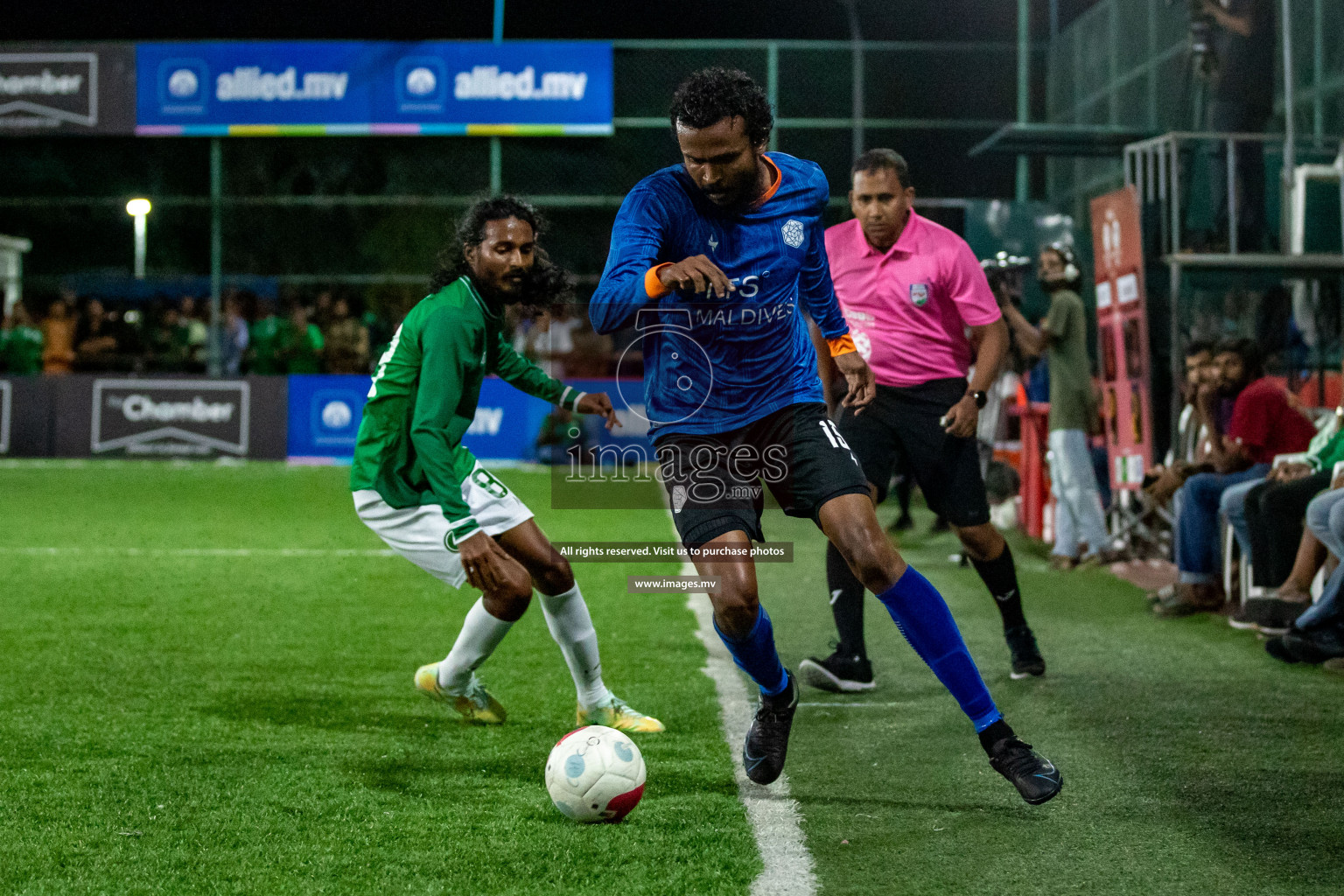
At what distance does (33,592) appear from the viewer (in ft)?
26.9

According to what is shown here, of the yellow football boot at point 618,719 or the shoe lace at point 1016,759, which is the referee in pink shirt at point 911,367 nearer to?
the yellow football boot at point 618,719

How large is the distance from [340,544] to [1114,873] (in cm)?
808

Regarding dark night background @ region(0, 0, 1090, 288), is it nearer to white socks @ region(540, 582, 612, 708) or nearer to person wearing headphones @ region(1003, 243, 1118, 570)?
person wearing headphones @ region(1003, 243, 1118, 570)

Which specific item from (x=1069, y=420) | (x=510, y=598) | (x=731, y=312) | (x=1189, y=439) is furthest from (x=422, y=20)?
(x=731, y=312)

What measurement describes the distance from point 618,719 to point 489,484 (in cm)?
93

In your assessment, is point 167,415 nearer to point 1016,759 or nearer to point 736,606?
point 736,606

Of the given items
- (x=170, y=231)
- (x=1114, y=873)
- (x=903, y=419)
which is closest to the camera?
(x=1114, y=873)

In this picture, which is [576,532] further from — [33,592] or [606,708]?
[606,708]

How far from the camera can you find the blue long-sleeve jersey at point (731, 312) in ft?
13.5

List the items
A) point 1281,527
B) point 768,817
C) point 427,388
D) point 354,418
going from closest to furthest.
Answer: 1. point 768,817
2. point 427,388
3. point 1281,527
4. point 354,418

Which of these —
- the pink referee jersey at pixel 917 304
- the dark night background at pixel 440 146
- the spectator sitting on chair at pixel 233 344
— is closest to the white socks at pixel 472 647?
the pink referee jersey at pixel 917 304

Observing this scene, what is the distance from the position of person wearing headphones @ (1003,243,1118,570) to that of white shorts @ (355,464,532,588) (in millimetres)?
5332

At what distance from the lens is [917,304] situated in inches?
229

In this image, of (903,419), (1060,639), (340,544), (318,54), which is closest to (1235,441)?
(1060,639)
